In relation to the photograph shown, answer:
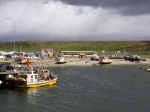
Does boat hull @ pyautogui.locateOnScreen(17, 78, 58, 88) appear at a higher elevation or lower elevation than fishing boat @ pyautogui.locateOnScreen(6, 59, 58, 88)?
lower

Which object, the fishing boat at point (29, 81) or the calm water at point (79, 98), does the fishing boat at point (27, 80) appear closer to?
the fishing boat at point (29, 81)

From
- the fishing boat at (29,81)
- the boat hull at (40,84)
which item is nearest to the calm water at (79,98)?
the boat hull at (40,84)

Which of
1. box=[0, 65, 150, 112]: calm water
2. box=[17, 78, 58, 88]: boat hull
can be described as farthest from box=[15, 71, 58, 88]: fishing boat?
box=[0, 65, 150, 112]: calm water

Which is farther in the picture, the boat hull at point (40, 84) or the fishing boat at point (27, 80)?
the boat hull at point (40, 84)

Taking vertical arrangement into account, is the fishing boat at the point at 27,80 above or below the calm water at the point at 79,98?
above

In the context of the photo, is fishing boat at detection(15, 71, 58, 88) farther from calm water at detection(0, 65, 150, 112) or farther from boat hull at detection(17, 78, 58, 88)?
calm water at detection(0, 65, 150, 112)

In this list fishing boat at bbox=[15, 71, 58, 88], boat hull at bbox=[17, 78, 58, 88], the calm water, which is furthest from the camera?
boat hull at bbox=[17, 78, 58, 88]

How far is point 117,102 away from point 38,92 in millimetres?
18426

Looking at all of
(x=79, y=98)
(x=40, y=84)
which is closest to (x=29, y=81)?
(x=40, y=84)

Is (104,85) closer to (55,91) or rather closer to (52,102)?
(55,91)

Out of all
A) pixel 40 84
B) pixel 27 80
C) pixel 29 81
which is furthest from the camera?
pixel 40 84

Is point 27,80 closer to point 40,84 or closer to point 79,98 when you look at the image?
point 40,84

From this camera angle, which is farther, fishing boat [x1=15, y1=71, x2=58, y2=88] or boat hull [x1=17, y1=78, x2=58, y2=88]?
boat hull [x1=17, y1=78, x2=58, y2=88]

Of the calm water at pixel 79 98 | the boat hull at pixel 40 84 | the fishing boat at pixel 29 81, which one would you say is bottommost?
the calm water at pixel 79 98
